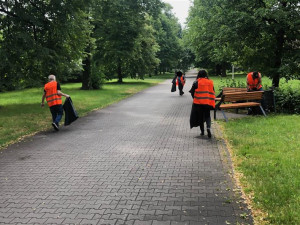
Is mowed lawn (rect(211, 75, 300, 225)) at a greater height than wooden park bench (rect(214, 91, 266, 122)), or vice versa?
wooden park bench (rect(214, 91, 266, 122))

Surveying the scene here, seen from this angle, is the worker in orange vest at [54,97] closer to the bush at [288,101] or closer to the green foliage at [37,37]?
the green foliage at [37,37]

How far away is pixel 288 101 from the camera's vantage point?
40.8 feet

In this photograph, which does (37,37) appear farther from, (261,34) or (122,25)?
(261,34)

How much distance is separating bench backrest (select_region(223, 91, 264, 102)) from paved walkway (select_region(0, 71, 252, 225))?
2808 millimetres

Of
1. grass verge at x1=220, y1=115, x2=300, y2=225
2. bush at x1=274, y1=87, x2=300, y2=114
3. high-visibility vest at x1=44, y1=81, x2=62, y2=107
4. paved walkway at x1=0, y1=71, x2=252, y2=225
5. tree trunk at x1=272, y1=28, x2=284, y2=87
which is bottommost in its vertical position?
paved walkway at x1=0, y1=71, x2=252, y2=225

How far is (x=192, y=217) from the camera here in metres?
3.91

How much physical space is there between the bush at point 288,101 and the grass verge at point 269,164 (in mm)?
2492

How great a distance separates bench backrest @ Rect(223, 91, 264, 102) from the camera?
36.8 feet

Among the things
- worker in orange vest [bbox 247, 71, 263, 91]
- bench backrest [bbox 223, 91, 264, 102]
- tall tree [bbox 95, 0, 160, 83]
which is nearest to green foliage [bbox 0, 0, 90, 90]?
tall tree [bbox 95, 0, 160, 83]

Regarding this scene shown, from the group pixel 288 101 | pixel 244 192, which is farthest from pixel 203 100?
pixel 288 101

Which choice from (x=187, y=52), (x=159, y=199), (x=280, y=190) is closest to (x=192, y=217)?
(x=159, y=199)

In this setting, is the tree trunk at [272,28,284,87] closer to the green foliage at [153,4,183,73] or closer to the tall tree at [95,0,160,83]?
the tall tree at [95,0,160,83]

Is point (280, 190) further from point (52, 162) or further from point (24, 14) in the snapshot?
point (24, 14)

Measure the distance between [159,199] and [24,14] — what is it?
12.4 m
